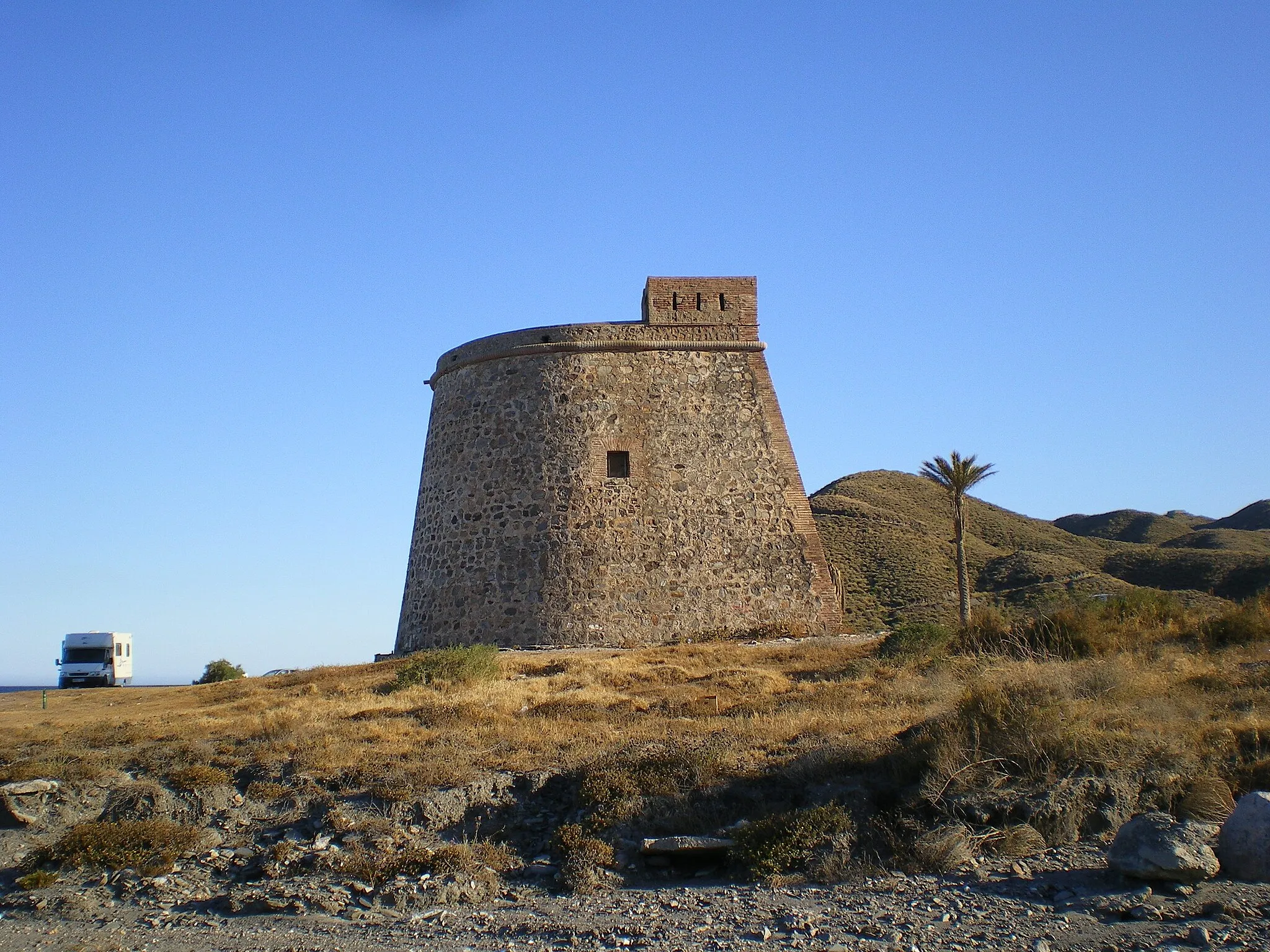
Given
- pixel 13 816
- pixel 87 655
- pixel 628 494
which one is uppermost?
pixel 628 494

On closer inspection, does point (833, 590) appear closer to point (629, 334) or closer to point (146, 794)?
point (629, 334)

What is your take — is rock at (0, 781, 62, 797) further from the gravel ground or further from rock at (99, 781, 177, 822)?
the gravel ground

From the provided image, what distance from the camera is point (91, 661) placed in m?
30.6

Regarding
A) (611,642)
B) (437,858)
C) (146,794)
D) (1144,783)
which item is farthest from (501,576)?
(1144,783)

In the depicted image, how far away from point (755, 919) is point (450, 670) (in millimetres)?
9870

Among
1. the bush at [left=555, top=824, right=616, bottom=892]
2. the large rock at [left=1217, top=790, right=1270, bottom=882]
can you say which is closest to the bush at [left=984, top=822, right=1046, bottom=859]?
the large rock at [left=1217, top=790, right=1270, bottom=882]

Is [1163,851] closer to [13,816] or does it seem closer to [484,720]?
[484,720]

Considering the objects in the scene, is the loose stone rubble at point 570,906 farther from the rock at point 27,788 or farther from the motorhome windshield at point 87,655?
the motorhome windshield at point 87,655

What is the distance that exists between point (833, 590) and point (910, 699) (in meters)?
8.87

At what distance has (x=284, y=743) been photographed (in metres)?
12.5

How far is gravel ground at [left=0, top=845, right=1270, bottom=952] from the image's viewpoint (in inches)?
289

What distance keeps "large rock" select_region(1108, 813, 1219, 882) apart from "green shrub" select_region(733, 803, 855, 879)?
2.03 metres

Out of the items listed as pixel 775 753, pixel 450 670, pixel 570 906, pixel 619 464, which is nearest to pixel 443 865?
pixel 570 906

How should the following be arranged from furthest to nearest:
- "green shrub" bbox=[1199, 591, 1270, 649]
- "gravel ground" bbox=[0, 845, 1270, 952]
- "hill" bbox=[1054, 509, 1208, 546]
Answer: "hill" bbox=[1054, 509, 1208, 546] → "green shrub" bbox=[1199, 591, 1270, 649] → "gravel ground" bbox=[0, 845, 1270, 952]
